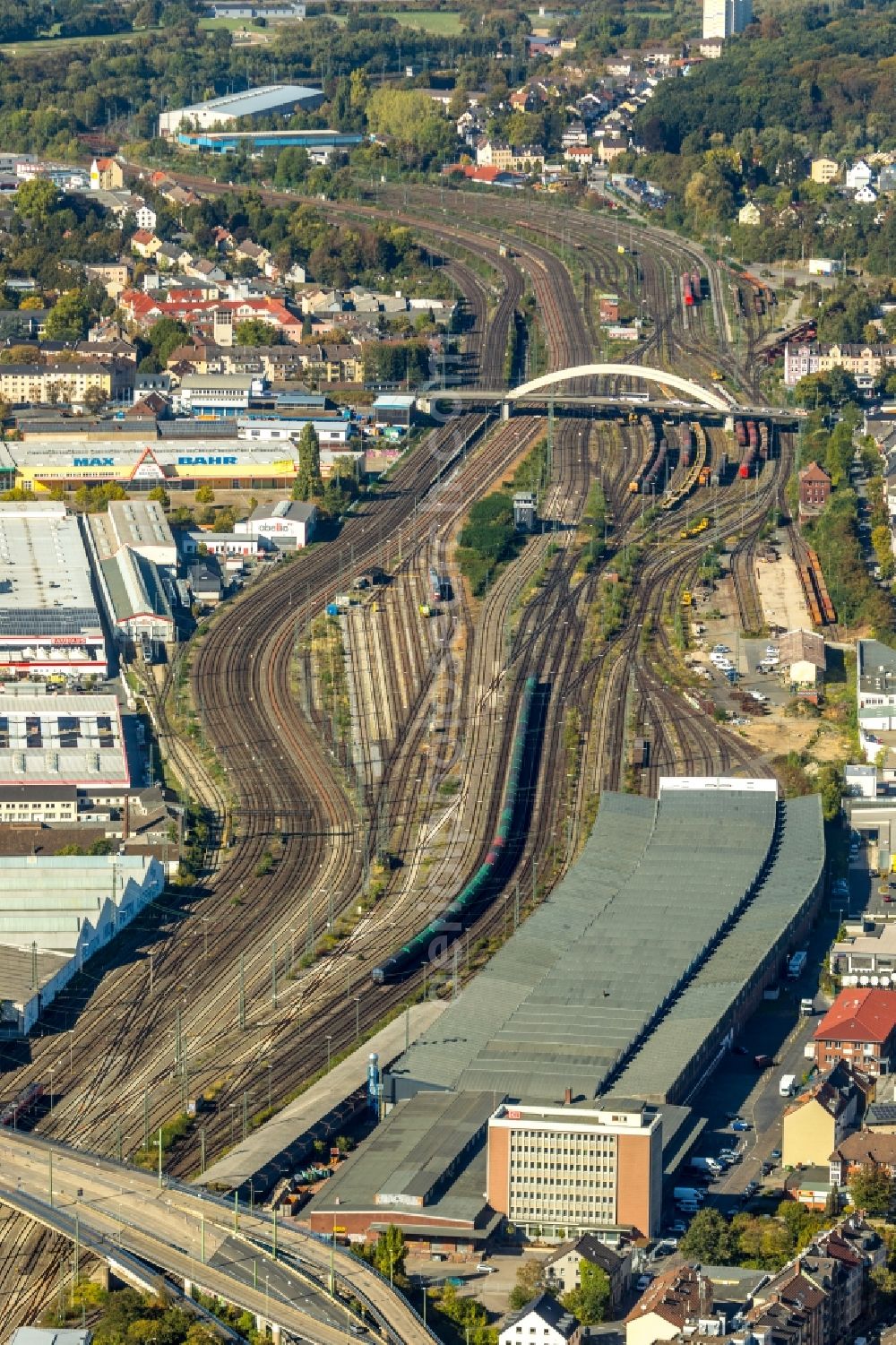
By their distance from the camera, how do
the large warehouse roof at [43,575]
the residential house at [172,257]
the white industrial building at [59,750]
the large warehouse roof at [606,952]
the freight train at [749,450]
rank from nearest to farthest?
the large warehouse roof at [606,952] → the white industrial building at [59,750] → the large warehouse roof at [43,575] → the freight train at [749,450] → the residential house at [172,257]

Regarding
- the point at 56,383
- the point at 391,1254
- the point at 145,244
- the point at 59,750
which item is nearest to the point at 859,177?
the point at 145,244

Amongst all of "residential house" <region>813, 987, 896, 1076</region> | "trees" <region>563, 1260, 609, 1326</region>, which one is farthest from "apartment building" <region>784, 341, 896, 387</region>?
"trees" <region>563, 1260, 609, 1326</region>

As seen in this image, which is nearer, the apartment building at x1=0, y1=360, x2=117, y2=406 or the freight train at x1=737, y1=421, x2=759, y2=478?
the freight train at x1=737, y1=421, x2=759, y2=478

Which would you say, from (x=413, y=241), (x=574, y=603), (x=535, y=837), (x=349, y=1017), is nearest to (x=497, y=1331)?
(x=349, y=1017)

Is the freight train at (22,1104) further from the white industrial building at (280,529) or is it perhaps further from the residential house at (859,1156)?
the white industrial building at (280,529)

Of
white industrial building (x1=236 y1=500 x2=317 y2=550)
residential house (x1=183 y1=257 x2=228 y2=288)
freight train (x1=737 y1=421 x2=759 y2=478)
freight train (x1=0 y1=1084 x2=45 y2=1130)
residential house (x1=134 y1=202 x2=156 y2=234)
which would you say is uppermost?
freight train (x1=0 y1=1084 x2=45 y2=1130)

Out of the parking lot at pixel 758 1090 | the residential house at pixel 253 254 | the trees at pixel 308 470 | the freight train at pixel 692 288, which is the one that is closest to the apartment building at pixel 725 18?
the freight train at pixel 692 288

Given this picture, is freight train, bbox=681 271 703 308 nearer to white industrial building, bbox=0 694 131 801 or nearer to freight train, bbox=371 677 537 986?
freight train, bbox=371 677 537 986

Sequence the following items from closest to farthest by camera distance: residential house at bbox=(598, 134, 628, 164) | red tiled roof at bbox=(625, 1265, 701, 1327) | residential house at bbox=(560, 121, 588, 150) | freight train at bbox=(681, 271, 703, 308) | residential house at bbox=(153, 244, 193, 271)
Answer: red tiled roof at bbox=(625, 1265, 701, 1327), freight train at bbox=(681, 271, 703, 308), residential house at bbox=(153, 244, 193, 271), residential house at bbox=(598, 134, 628, 164), residential house at bbox=(560, 121, 588, 150)
